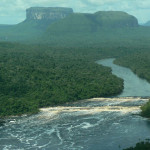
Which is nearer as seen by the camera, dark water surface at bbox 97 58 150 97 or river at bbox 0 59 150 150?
river at bbox 0 59 150 150

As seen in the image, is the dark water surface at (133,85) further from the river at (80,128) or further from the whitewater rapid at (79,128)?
the whitewater rapid at (79,128)

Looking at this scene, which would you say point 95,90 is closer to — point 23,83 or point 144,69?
point 23,83

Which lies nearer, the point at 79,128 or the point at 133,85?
the point at 79,128

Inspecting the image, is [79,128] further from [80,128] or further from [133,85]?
[133,85]

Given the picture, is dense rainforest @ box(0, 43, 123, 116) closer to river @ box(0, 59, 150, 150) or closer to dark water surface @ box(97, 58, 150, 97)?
dark water surface @ box(97, 58, 150, 97)

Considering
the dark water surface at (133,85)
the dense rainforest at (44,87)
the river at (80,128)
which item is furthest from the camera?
the dark water surface at (133,85)

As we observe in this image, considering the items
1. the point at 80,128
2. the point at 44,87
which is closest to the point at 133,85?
the point at 44,87

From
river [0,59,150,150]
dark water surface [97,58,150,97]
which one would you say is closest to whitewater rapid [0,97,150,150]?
river [0,59,150,150]

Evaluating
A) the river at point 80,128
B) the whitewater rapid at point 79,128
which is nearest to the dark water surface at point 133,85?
the river at point 80,128

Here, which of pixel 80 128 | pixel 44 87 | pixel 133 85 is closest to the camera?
pixel 80 128
